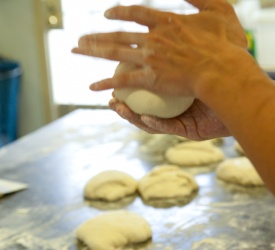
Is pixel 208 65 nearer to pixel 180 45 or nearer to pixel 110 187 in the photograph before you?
pixel 180 45

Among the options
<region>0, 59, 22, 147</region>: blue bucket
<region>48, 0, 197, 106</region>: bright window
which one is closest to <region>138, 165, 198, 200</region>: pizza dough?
<region>48, 0, 197, 106</region>: bright window

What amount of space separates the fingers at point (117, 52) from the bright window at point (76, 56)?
6.84ft

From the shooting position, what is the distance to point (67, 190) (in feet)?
4.38

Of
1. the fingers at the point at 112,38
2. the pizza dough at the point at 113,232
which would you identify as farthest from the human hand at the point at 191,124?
the pizza dough at the point at 113,232

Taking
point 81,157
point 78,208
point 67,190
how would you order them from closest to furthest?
point 78,208 < point 67,190 < point 81,157

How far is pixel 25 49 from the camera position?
10.5 feet

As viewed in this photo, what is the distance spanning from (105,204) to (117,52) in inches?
28.5

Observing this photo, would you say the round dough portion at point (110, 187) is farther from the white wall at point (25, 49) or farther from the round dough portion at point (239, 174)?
the white wall at point (25, 49)

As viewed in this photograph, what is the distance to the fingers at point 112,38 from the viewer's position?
629 mm

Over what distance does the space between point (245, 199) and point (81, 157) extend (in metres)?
0.81

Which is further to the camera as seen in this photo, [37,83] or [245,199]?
[37,83]

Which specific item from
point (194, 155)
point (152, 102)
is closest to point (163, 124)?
point (152, 102)

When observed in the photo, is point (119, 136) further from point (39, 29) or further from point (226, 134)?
point (39, 29)

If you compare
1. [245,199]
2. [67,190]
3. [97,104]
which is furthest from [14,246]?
[97,104]
